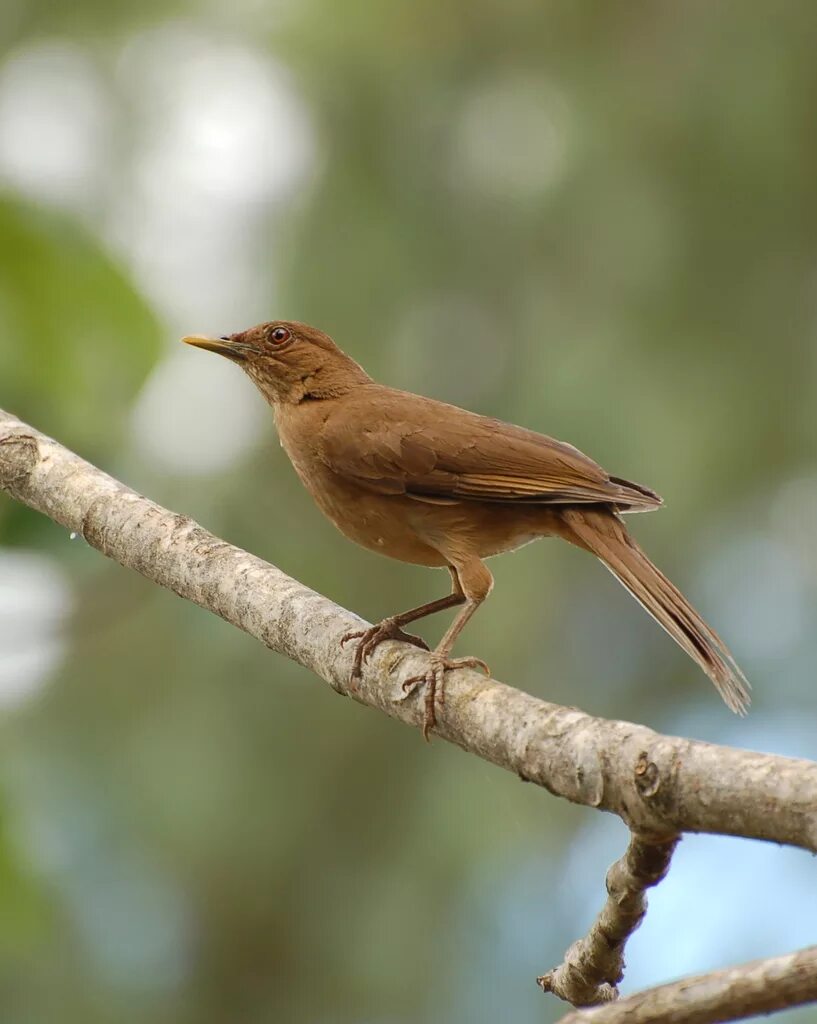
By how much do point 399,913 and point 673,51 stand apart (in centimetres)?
510

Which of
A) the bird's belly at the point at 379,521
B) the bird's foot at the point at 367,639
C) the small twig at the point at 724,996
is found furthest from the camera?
the bird's belly at the point at 379,521

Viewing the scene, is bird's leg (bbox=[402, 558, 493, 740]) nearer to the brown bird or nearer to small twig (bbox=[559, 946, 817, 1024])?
the brown bird

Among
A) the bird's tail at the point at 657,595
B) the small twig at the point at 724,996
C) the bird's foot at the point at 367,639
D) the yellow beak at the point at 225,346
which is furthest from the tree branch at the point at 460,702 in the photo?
the yellow beak at the point at 225,346

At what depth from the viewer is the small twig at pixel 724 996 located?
1.87 m

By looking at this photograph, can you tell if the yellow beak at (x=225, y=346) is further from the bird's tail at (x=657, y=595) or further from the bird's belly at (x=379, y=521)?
the bird's tail at (x=657, y=595)

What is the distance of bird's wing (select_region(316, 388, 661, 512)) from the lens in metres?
4.07

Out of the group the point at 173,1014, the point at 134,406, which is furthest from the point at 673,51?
the point at 173,1014

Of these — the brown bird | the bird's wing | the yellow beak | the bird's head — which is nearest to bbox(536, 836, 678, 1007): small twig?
the brown bird

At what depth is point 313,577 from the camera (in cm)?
646

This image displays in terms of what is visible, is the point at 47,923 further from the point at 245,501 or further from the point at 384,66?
the point at 384,66

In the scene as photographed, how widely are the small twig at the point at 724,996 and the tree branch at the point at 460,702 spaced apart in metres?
0.18

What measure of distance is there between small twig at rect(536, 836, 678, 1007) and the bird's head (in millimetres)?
2624

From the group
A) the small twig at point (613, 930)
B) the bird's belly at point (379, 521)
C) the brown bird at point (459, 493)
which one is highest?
the brown bird at point (459, 493)

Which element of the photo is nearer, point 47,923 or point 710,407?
point 47,923
